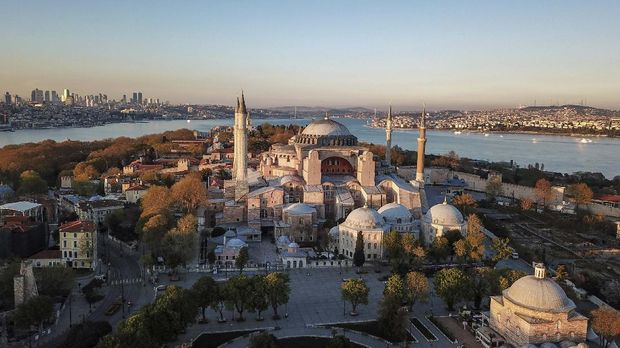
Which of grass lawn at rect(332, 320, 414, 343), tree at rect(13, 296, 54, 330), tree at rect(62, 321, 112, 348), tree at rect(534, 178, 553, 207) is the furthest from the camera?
tree at rect(534, 178, 553, 207)

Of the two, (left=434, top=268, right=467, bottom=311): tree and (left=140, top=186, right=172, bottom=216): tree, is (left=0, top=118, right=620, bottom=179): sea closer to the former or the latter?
(left=434, top=268, right=467, bottom=311): tree

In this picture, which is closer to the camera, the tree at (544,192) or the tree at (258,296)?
the tree at (258,296)

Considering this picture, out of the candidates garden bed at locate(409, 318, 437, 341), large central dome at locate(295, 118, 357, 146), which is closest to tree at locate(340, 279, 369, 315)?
garden bed at locate(409, 318, 437, 341)

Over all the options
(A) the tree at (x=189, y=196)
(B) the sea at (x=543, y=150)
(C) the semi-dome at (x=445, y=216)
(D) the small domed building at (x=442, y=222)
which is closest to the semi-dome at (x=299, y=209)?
(A) the tree at (x=189, y=196)

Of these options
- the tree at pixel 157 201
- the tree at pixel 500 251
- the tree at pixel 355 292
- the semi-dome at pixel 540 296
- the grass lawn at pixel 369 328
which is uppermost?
the tree at pixel 157 201

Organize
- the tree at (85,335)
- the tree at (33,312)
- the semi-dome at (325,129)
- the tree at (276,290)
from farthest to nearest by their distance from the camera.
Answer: the semi-dome at (325,129) → the tree at (276,290) → the tree at (33,312) → the tree at (85,335)

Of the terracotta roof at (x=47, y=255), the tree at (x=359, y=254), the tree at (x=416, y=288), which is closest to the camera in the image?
the tree at (x=416, y=288)

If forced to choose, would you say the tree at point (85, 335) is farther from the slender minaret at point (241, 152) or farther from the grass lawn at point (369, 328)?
the slender minaret at point (241, 152)
